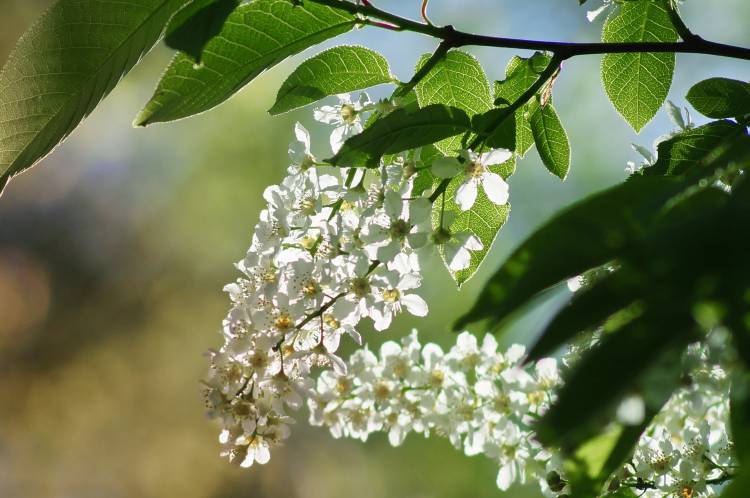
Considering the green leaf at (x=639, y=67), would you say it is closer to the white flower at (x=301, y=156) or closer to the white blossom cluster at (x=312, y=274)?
the white blossom cluster at (x=312, y=274)

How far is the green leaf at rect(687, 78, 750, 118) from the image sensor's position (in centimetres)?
72

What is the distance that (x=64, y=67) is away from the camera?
2.10 ft

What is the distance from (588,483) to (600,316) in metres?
0.27

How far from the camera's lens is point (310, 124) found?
11.8 ft

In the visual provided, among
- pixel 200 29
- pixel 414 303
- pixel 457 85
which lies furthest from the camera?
pixel 414 303

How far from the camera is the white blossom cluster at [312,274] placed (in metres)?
0.71

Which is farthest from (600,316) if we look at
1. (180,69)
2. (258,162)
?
(258,162)

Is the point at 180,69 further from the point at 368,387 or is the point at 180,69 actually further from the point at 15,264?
the point at 15,264

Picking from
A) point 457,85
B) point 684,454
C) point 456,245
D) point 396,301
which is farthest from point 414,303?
point 684,454

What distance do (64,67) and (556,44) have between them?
1.32ft

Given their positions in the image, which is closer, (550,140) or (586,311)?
(586,311)

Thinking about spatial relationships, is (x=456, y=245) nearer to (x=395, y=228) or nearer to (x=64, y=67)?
(x=395, y=228)

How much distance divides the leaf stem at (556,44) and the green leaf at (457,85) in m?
0.03

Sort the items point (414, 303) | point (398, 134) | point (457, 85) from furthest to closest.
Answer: point (414, 303) → point (457, 85) → point (398, 134)
